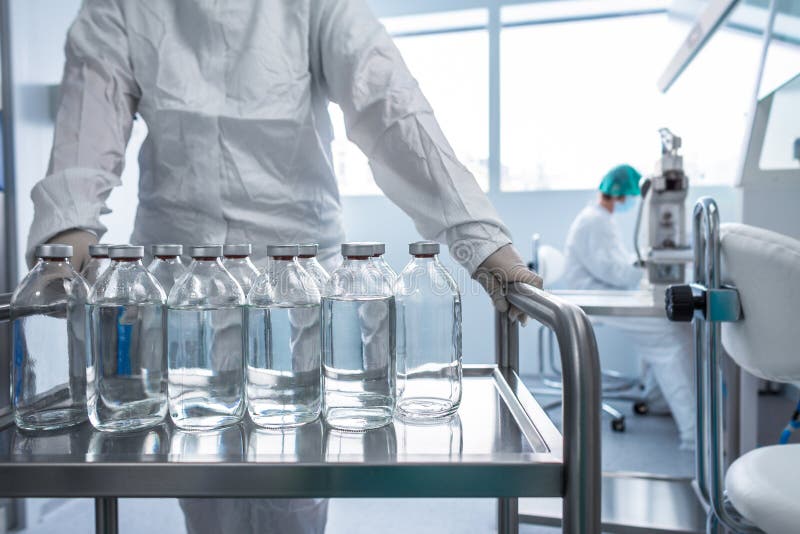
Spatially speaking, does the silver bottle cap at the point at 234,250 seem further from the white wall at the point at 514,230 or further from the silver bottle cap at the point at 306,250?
the white wall at the point at 514,230

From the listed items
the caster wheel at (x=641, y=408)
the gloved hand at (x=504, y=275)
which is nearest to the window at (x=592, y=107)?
the caster wheel at (x=641, y=408)

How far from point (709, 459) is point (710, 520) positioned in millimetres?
99

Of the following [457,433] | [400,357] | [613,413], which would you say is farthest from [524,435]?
[613,413]

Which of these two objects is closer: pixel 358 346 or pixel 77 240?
pixel 358 346

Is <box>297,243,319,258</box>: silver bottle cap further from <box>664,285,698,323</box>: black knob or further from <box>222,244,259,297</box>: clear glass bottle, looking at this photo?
<box>664,285,698,323</box>: black knob

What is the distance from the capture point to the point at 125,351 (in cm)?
58

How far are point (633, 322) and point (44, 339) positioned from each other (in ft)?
7.55

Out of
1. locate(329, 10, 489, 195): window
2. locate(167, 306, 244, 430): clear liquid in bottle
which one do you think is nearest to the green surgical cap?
locate(329, 10, 489, 195): window

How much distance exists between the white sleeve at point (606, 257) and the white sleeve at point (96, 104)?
2.55 metres

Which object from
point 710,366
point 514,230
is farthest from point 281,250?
point 514,230

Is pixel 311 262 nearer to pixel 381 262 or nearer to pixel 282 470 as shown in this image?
pixel 381 262

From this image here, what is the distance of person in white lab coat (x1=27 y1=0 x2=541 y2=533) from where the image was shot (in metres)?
0.96

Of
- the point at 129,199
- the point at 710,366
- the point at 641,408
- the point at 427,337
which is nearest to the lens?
the point at 427,337

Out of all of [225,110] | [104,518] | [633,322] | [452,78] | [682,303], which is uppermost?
[452,78]
